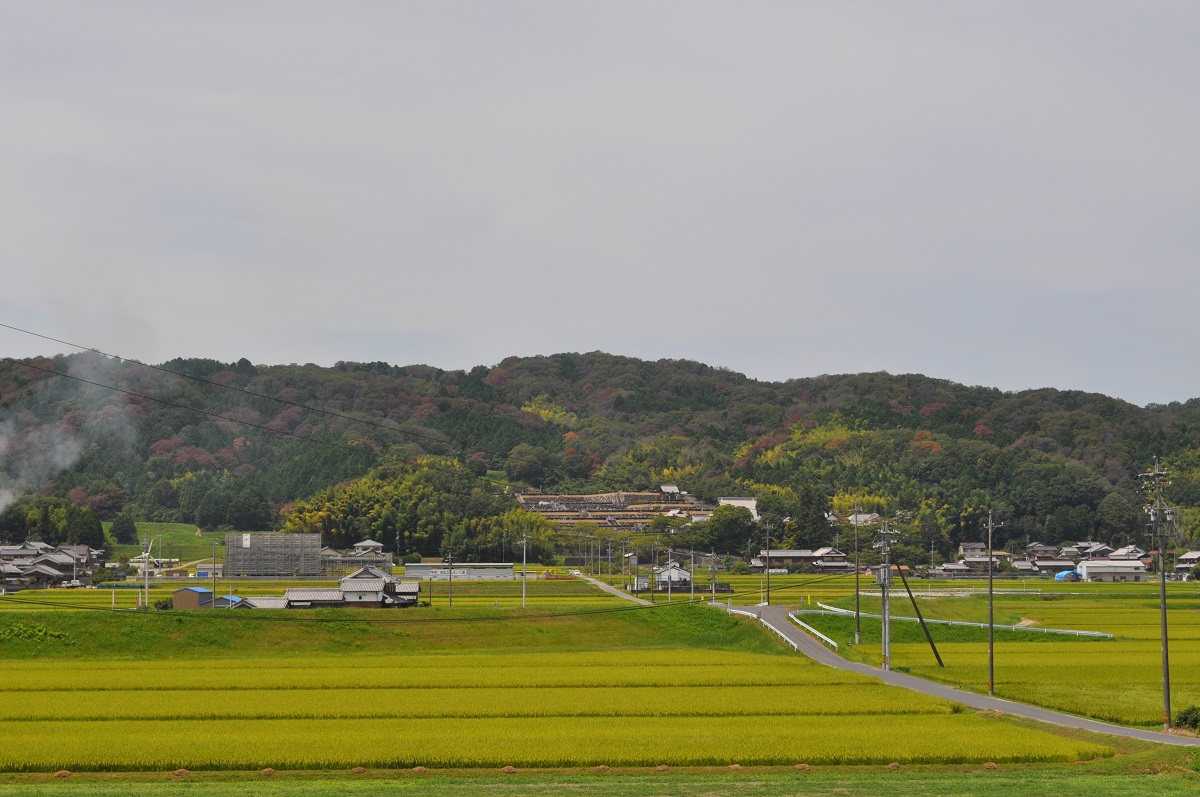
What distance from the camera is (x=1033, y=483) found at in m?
158

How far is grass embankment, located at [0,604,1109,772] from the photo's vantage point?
2817cm

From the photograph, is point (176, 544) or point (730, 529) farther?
point (176, 544)

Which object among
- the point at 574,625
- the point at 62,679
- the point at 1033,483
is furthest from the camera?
the point at 1033,483

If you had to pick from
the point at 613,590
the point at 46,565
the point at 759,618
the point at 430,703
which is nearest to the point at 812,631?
the point at 759,618

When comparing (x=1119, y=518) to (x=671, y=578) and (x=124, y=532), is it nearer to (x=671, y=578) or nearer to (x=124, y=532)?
(x=671, y=578)

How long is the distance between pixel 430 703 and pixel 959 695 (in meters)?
17.6

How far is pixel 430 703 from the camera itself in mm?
36969

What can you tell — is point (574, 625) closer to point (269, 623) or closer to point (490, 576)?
point (269, 623)

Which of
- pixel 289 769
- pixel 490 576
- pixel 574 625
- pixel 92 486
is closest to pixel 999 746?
pixel 289 769

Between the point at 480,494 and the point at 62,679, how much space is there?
308ft

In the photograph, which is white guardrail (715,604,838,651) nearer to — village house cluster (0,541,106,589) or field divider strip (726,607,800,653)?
field divider strip (726,607,800,653)

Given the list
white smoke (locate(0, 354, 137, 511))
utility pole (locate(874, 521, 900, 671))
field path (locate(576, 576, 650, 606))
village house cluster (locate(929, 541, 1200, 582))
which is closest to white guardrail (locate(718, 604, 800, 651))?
utility pole (locate(874, 521, 900, 671))

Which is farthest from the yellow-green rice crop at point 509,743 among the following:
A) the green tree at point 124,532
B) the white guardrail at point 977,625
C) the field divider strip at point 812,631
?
the green tree at point 124,532

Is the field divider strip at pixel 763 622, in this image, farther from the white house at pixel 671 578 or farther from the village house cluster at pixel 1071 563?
the village house cluster at pixel 1071 563
